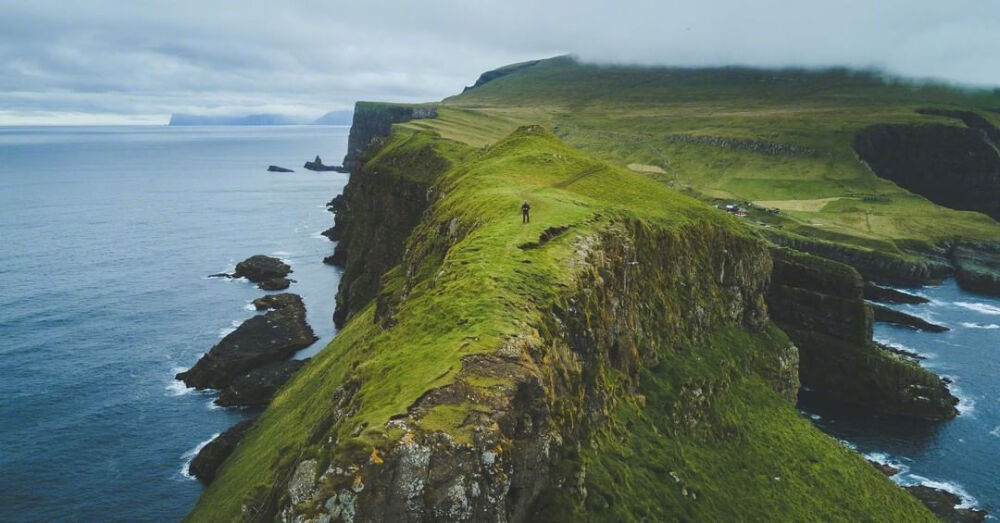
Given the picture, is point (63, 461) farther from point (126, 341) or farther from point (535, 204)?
point (535, 204)

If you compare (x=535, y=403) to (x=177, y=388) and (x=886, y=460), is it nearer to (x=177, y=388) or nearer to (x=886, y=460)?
(x=886, y=460)

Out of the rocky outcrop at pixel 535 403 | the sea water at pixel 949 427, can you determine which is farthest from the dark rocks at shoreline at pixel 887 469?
the rocky outcrop at pixel 535 403

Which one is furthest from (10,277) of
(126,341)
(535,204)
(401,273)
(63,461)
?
(535,204)

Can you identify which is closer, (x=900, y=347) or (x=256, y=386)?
(x=256, y=386)

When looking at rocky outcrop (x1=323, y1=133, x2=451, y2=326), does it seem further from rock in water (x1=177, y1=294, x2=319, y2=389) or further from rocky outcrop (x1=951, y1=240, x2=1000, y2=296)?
rocky outcrop (x1=951, y1=240, x2=1000, y2=296)

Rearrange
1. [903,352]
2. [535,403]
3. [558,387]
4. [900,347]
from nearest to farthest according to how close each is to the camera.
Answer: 1. [535,403]
2. [558,387]
3. [903,352]
4. [900,347]

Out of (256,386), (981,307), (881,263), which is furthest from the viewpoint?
(881,263)

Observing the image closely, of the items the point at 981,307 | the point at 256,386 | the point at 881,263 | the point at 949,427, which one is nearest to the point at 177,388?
the point at 256,386
